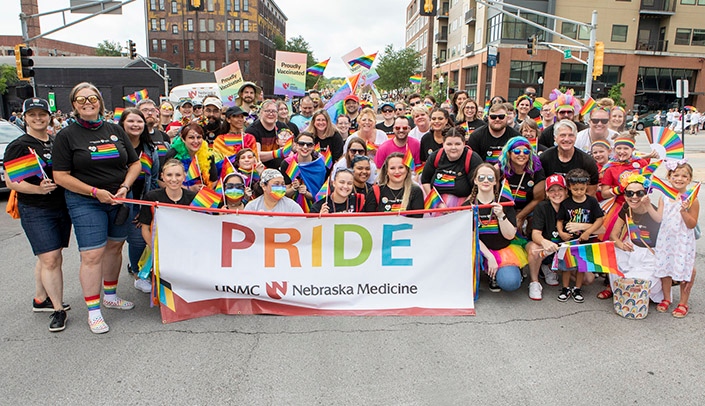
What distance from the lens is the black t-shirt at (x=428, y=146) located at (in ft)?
20.2

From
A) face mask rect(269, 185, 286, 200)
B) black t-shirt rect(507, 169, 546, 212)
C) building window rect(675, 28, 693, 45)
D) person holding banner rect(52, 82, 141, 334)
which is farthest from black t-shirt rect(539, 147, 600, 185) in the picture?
building window rect(675, 28, 693, 45)

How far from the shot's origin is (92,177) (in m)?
4.06

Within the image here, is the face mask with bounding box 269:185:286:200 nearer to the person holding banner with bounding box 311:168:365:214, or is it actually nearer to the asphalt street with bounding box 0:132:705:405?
the person holding banner with bounding box 311:168:365:214

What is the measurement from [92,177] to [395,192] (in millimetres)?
2755

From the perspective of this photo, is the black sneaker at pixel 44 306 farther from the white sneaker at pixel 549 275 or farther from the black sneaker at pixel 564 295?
the white sneaker at pixel 549 275

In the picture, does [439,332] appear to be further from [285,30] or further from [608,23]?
[285,30]

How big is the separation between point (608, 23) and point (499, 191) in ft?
151

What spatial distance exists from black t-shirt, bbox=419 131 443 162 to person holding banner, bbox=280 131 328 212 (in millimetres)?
1308

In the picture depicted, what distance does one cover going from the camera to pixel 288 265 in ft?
14.6

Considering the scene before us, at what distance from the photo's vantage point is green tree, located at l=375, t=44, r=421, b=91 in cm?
6100

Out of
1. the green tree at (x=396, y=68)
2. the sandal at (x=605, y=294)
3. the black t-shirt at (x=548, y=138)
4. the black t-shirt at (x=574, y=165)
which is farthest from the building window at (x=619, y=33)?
the sandal at (x=605, y=294)

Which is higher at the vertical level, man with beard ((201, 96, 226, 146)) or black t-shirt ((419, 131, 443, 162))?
man with beard ((201, 96, 226, 146))

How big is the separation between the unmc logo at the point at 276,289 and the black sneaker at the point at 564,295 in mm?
2734

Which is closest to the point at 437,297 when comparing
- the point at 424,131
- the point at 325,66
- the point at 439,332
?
the point at 439,332
